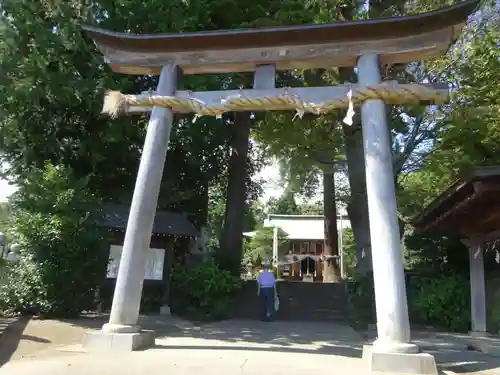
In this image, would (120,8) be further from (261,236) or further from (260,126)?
(261,236)

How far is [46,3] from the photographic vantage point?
11695 mm

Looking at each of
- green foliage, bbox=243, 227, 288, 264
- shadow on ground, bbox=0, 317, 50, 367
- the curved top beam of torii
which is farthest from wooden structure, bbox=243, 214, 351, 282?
the curved top beam of torii

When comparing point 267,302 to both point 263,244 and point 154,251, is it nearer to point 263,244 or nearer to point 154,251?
Answer: point 154,251

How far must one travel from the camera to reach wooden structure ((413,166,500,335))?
7239mm

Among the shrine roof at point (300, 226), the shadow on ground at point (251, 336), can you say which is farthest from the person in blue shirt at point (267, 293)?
the shrine roof at point (300, 226)

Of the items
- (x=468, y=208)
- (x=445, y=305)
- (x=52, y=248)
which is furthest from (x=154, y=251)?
(x=468, y=208)

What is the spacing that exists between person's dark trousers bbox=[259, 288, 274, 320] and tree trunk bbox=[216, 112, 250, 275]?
54.7 inches

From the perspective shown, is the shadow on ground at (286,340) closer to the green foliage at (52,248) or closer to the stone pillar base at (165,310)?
→ the green foliage at (52,248)

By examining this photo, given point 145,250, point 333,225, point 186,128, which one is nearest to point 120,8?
point 186,128

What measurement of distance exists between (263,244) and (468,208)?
2433 cm

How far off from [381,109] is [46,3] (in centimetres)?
930

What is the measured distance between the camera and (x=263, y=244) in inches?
1305

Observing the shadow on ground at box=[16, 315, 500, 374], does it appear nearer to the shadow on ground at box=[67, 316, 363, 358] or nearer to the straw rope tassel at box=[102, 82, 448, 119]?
the shadow on ground at box=[67, 316, 363, 358]

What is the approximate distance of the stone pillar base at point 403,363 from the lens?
5.48m
